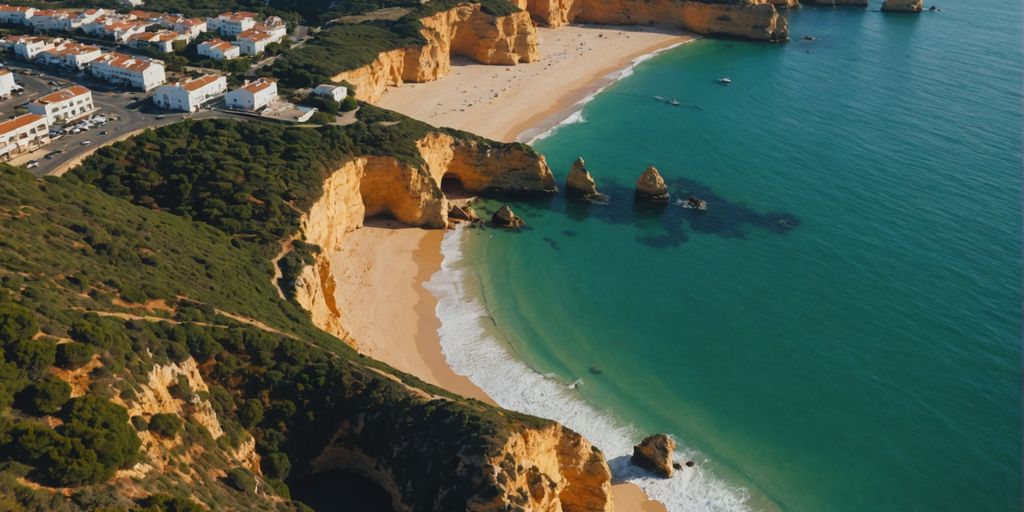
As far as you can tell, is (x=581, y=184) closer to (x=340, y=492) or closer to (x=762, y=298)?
(x=762, y=298)

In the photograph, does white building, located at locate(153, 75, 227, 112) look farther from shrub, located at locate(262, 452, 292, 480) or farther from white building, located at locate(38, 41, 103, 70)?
shrub, located at locate(262, 452, 292, 480)

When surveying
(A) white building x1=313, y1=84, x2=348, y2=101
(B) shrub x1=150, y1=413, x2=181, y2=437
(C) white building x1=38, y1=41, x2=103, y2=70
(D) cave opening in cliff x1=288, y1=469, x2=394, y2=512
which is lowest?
(D) cave opening in cliff x1=288, y1=469, x2=394, y2=512

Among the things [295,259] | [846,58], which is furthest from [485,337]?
[846,58]

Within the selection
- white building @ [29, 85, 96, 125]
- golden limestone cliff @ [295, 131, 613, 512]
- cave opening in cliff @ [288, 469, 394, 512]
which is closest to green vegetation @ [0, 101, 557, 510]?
golden limestone cliff @ [295, 131, 613, 512]

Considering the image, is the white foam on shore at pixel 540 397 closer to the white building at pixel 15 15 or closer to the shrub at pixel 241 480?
the shrub at pixel 241 480

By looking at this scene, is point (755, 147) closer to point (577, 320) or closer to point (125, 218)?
point (577, 320)

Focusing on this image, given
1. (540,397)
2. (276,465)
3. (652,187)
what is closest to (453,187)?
(652,187)
